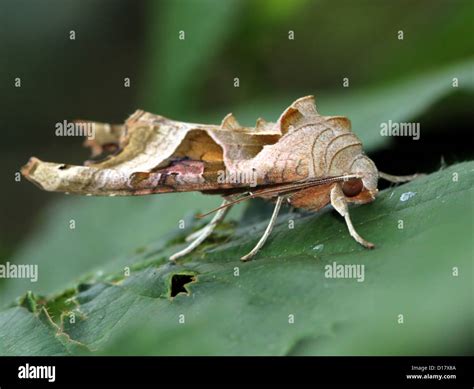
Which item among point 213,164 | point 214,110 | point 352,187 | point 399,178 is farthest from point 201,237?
point 214,110

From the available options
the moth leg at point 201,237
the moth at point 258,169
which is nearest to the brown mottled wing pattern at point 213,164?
the moth at point 258,169

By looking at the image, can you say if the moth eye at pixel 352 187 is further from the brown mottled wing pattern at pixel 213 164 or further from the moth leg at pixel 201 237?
the moth leg at pixel 201 237

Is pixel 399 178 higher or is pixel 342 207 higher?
pixel 399 178

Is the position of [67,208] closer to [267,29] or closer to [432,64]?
[267,29]

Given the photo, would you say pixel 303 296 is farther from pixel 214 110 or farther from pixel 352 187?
pixel 214 110

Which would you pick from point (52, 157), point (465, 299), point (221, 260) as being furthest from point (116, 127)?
point (52, 157)

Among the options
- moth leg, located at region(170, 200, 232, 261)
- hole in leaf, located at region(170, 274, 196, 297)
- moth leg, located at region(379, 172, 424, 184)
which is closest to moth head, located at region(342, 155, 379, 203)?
moth leg, located at region(379, 172, 424, 184)
